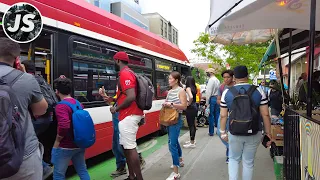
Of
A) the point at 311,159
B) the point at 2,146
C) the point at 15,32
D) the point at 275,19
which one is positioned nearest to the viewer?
the point at 2,146

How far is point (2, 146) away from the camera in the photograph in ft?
6.36

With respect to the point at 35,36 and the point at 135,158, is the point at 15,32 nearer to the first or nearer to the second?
the point at 35,36

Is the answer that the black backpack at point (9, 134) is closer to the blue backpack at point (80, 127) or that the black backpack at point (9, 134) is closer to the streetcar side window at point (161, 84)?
the blue backpack at point (80, 127)

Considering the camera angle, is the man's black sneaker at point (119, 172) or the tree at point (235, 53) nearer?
the man's black sneaker at point (119, 172)

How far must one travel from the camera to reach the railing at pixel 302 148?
7.63 ft

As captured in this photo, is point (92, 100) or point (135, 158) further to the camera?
point (92, 100)

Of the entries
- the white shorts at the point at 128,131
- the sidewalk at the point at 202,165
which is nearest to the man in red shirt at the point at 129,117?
the white shorts at the point at 128,131

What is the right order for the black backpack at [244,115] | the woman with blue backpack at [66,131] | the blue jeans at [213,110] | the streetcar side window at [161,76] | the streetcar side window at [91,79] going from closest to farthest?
the woman with blue backpack at [66,131] → the black backpack at [244,115] → the streetcar side window at [91,79] → the blue jeans at [213,110] → the streetcar side window at [161,76]

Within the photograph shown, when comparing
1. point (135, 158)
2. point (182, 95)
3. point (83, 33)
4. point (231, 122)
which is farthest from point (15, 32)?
point (231, 122)

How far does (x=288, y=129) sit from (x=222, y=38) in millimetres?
2613

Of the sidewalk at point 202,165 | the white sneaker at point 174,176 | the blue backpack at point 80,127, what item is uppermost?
the blue backpack at point 80,127

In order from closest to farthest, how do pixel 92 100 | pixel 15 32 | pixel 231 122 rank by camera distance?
pixel 231 122 → pixel 15 32 → pixel 92 100

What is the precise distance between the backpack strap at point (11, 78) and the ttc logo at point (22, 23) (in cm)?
190

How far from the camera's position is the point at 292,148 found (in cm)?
344
